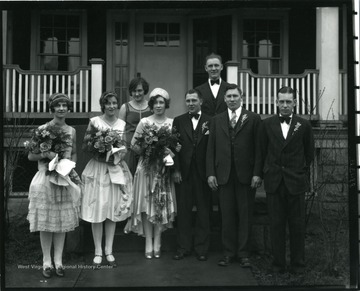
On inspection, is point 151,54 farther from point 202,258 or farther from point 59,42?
point 202,258

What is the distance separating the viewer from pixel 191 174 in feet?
19.9

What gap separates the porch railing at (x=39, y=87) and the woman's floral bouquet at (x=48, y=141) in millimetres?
633

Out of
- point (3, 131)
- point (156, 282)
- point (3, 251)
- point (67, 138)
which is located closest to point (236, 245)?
point (156, 282)

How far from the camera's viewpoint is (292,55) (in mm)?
7105

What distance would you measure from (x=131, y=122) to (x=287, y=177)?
6.78 ft

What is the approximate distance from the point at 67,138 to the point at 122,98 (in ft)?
4.33

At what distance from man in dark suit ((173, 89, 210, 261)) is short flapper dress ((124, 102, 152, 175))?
20.6 inches

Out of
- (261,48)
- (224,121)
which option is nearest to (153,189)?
(224,121)

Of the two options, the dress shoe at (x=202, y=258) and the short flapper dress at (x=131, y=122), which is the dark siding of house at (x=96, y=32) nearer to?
the short flapper dress at (x=131, y=122)

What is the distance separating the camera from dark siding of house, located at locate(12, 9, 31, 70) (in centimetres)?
598

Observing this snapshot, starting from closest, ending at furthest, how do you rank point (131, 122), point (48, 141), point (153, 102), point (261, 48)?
1. point (48, 141)
2. point (153, 102)
3. point (131, 122)
4. point (261, 48)

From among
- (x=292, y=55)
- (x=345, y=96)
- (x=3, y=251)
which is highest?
(x=292, y=55)

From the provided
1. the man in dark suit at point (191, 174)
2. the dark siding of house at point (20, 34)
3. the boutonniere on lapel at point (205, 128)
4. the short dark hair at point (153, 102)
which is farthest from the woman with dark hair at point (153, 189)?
the dark siding of house at point (20, 34)

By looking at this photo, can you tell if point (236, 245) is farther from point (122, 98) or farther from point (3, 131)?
point (3, 131)
